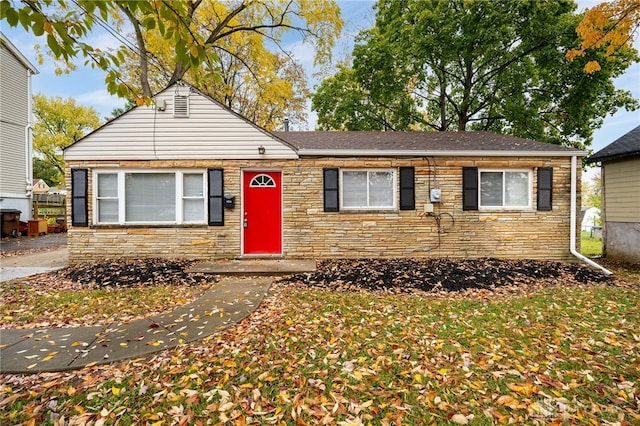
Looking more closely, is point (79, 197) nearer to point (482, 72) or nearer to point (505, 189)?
point (505, 189)

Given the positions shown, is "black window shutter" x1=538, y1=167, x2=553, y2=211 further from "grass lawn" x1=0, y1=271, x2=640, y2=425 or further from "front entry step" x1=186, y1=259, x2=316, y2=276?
"front entry step" x1=186, y1=259, x2=316, y2=276

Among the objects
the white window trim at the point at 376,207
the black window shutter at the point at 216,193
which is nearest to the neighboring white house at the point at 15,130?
the black window shutter at the point at 216,193

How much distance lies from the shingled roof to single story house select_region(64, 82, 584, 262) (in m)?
0.06

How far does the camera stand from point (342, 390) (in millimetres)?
2678

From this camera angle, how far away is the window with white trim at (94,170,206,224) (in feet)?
25.6

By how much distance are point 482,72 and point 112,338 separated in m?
17.3

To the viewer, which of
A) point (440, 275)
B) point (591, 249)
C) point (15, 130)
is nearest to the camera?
point (440, 275)

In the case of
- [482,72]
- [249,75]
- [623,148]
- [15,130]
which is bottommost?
[623,148]

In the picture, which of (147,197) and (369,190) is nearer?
(147,197)

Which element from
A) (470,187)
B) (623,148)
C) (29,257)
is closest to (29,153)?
(29,257)

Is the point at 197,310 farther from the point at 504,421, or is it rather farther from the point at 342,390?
the point at 504,421

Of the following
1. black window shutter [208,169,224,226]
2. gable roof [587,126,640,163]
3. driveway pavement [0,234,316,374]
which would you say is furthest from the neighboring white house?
gable roof [587,126,640,163]

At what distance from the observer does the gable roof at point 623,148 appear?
27.7ft

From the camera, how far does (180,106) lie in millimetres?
7777
